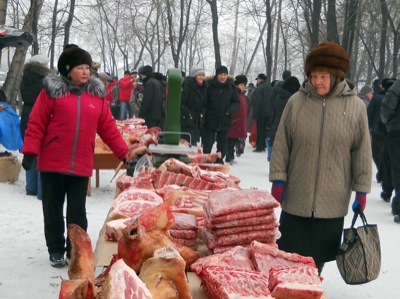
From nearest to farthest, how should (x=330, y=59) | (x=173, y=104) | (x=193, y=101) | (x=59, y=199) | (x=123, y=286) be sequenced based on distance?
(x=123, y=286)
(x=330, y=59)
(x=59, y=199)
(x=173, y=104)
(x=193, y=101)

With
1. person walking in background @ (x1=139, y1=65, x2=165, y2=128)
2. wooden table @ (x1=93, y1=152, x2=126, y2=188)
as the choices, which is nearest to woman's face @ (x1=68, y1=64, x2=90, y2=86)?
wooden table @ (x1=93, y1=152, x2=126, y2=188)

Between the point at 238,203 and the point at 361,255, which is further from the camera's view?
the point at 361,255

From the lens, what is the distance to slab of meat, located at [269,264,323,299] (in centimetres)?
245

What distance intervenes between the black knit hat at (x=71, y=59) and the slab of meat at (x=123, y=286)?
3.21 m

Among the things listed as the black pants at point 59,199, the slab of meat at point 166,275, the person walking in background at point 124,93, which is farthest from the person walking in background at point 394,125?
the person walking in background at point 124,93

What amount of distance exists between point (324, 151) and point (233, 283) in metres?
1.80

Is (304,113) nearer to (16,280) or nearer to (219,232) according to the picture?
(219,232)

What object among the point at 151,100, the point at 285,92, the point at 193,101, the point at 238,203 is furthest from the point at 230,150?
the point at 238,203

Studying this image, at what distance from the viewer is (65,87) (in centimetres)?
492

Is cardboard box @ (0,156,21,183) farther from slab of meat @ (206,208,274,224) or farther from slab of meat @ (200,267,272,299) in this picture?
slab of meat @ (200,267,272,299)

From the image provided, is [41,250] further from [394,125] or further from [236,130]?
[236,130]

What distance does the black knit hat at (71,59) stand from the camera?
4957 mm

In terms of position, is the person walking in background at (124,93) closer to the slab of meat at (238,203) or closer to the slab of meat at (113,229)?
the slab of meat at (113,229)

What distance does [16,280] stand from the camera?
16.7 ft
